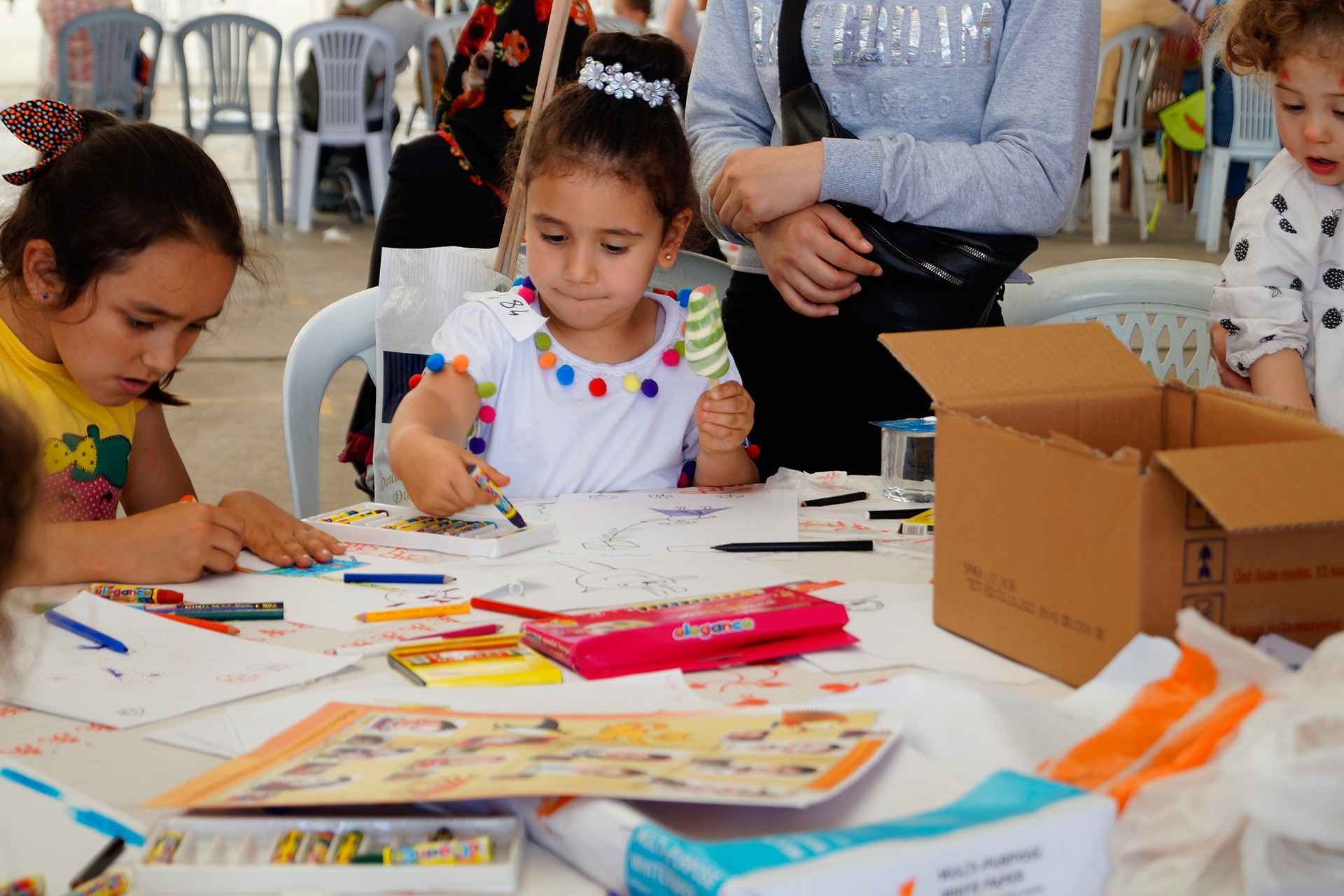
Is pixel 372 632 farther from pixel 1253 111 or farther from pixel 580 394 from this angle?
pixel 1253 111

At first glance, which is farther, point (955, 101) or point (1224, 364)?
point (1224, 364)

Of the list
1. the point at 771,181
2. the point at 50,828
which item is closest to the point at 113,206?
the point at 771,181

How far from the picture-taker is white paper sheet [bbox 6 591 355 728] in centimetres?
86

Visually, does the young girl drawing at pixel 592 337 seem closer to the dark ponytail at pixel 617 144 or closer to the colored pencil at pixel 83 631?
the dark ponytail at pixel 617 144

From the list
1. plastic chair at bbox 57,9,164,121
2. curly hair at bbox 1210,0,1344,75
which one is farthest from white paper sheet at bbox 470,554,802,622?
plastic chair at bbox 57,9,164,121

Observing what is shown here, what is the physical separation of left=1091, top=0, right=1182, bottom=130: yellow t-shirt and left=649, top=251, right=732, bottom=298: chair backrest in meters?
4.90

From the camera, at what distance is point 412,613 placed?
3.44ft

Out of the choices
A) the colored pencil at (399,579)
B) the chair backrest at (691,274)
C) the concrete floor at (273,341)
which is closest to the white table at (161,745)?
the colored pencil at (399,579)

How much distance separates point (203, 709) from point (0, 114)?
920 mm

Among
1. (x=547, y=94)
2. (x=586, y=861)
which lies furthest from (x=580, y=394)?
(x=586, y=861)

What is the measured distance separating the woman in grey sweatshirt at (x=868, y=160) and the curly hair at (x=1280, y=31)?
0.24 m

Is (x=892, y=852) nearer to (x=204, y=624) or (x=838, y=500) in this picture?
(x=204, y=624)

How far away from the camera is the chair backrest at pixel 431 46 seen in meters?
7.31

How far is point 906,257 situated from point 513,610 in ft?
2.77
